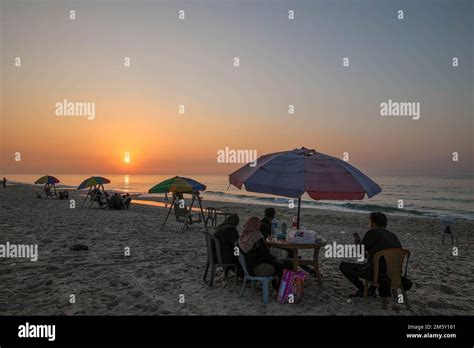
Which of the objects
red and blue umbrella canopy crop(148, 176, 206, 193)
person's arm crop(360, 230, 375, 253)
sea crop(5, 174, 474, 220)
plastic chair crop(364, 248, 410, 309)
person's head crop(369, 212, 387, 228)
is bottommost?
sea crop(5, 174, 474, 220)

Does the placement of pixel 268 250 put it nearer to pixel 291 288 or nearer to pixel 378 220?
pixel 291 288

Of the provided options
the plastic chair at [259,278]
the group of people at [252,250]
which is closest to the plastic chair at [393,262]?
the group of people at [252,250]

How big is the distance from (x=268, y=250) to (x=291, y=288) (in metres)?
0.75

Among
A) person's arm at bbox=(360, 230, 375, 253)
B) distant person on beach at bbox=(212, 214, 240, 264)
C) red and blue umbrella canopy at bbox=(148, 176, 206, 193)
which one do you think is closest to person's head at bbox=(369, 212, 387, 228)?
person's arm at bbox=(360, 230, 375, 253)

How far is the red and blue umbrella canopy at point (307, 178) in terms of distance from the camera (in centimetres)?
492

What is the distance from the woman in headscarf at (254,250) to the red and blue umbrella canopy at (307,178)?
79 centimetres

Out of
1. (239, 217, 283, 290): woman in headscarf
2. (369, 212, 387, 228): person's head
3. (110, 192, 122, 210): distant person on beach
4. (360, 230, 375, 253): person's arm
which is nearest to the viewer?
(360, 230, 375, 253): person's arm

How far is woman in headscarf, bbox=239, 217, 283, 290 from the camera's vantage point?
5.67 meters

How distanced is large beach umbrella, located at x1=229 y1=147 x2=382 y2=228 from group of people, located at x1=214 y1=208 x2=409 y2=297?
68 centimetres

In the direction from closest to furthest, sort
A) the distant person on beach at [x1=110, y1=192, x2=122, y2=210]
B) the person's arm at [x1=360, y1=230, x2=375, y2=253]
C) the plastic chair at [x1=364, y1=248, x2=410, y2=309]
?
the plastic chair at [x1=364, y1=248, x2=410, y2=309] → the person's arm at [x1=360, y1=230, x2=375, y2=253] → the distant person on beach at [x1=110, y1=192, x2=122, y2=210]

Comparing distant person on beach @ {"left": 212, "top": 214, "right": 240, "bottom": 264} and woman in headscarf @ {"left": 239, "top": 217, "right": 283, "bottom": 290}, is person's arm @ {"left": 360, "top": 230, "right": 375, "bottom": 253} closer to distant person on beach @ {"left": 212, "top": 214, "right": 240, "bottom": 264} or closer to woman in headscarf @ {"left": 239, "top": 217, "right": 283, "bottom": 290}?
woman in headscarf @ {"left": 239, "top": 217, "right": 283, "bottom": 290}
